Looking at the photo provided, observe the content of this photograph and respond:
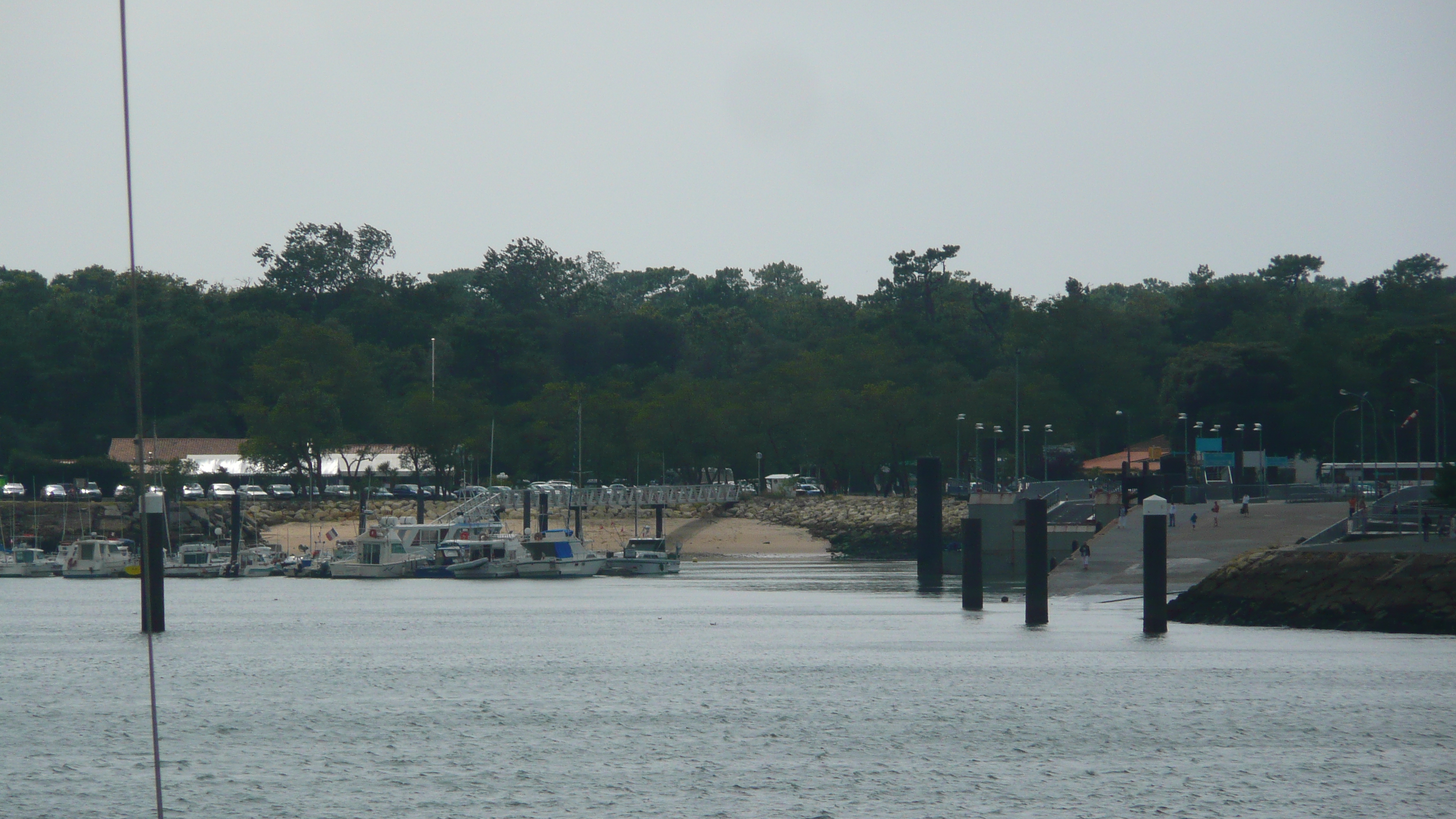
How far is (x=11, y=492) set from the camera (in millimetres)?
119438

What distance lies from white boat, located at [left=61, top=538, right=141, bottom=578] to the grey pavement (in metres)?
56.4

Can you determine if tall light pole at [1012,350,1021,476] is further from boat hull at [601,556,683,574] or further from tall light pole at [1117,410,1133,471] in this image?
boat hull at [601,556,683,574]

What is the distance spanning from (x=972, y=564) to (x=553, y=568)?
39.4 metres

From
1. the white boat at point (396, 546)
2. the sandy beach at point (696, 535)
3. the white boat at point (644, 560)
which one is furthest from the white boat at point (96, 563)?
the white boat at point (644, 560)

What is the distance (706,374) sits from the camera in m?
168

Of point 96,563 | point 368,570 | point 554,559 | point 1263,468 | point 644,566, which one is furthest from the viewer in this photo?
point 1263,468

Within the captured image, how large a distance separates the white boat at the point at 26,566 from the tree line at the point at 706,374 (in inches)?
1040

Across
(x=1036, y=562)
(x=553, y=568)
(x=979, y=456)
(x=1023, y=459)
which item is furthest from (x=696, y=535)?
(x=1036, y=562)

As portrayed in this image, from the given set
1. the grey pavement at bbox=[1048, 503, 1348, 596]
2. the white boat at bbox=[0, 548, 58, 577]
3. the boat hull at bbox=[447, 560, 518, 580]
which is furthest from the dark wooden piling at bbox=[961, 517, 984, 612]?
the white boat at bbox=[0, 548, 58, 577]

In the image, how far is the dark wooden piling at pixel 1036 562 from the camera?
45.5m

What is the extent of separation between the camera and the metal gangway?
102812mm

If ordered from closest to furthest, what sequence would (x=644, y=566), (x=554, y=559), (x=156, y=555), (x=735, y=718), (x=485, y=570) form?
(x=735, y=718) → (x=156, y=555) → (x=485, y=570) → (x=554, y=559) → (x=644, y=566)

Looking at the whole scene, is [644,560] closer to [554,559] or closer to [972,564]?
[554,559]

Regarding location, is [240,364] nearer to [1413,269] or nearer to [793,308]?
[793,308]
